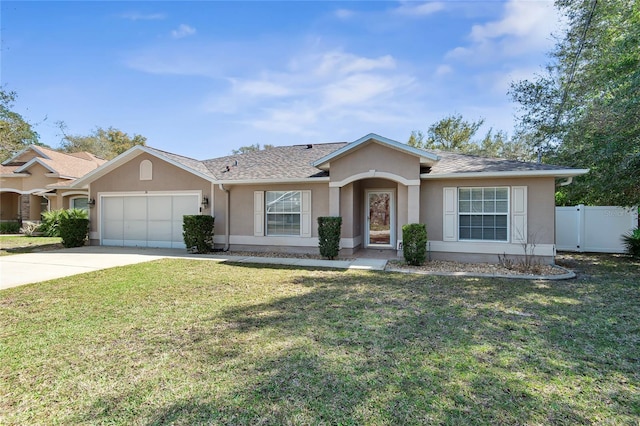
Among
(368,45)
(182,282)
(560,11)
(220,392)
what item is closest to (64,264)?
(182,282)

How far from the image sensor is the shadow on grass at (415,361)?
2.70m

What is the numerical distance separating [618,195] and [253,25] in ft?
46.3

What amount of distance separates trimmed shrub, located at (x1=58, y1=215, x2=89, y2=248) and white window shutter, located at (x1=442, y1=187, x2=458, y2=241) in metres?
14.9

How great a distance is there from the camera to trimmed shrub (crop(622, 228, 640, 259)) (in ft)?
35.9

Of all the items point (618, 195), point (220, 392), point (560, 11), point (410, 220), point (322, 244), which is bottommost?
point (220, 392)

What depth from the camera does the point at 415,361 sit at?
11.8 ft

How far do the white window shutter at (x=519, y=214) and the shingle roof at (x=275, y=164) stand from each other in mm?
6325

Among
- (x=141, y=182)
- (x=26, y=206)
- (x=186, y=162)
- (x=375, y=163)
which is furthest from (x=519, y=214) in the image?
(x=26, y=206)

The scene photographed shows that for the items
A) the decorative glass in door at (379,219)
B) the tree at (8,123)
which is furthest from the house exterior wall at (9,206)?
the decorative glass in door at (379,219)

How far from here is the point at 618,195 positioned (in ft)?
36.3

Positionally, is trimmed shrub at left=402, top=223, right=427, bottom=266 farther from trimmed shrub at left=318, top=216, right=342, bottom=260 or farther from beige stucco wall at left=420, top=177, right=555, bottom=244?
beige stucco wall at left=420, top=177, right=555, bottom=244

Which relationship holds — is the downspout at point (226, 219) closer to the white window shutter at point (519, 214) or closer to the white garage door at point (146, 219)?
the white garage door at point (146, 219)

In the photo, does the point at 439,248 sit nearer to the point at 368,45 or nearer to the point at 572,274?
the point at 572,274

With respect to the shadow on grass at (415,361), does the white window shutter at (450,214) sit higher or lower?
higher
